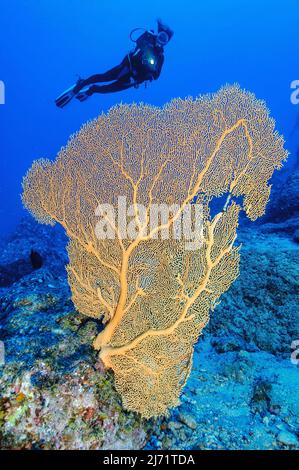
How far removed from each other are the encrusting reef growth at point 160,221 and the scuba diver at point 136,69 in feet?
13.4

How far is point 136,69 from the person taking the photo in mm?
7387

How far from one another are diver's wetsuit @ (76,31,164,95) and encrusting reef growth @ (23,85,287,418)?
4060mm

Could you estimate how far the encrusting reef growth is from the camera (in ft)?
10.5

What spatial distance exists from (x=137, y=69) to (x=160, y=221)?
579 cm

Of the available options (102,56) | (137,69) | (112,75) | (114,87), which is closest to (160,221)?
(137,69)

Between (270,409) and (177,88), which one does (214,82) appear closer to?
(177,88)

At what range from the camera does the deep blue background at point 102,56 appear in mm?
108562

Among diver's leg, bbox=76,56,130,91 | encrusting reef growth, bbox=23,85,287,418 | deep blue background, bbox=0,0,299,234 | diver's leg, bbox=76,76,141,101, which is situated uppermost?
deep blue background, bbox=0,0,299,234

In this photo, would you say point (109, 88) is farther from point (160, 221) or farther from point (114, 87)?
point (160, 221)

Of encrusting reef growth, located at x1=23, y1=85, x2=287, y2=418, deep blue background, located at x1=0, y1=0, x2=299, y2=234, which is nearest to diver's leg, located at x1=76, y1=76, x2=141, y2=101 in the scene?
encrusting reef growth, located at x1=23, y1=85, x2=287, y2=418

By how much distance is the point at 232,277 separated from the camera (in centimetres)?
329

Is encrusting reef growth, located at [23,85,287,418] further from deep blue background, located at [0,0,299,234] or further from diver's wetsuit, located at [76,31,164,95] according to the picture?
deep blue background, located at [0,0,299,234]

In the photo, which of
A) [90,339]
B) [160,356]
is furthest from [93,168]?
[160,356]

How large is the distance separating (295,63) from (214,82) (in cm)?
3428
